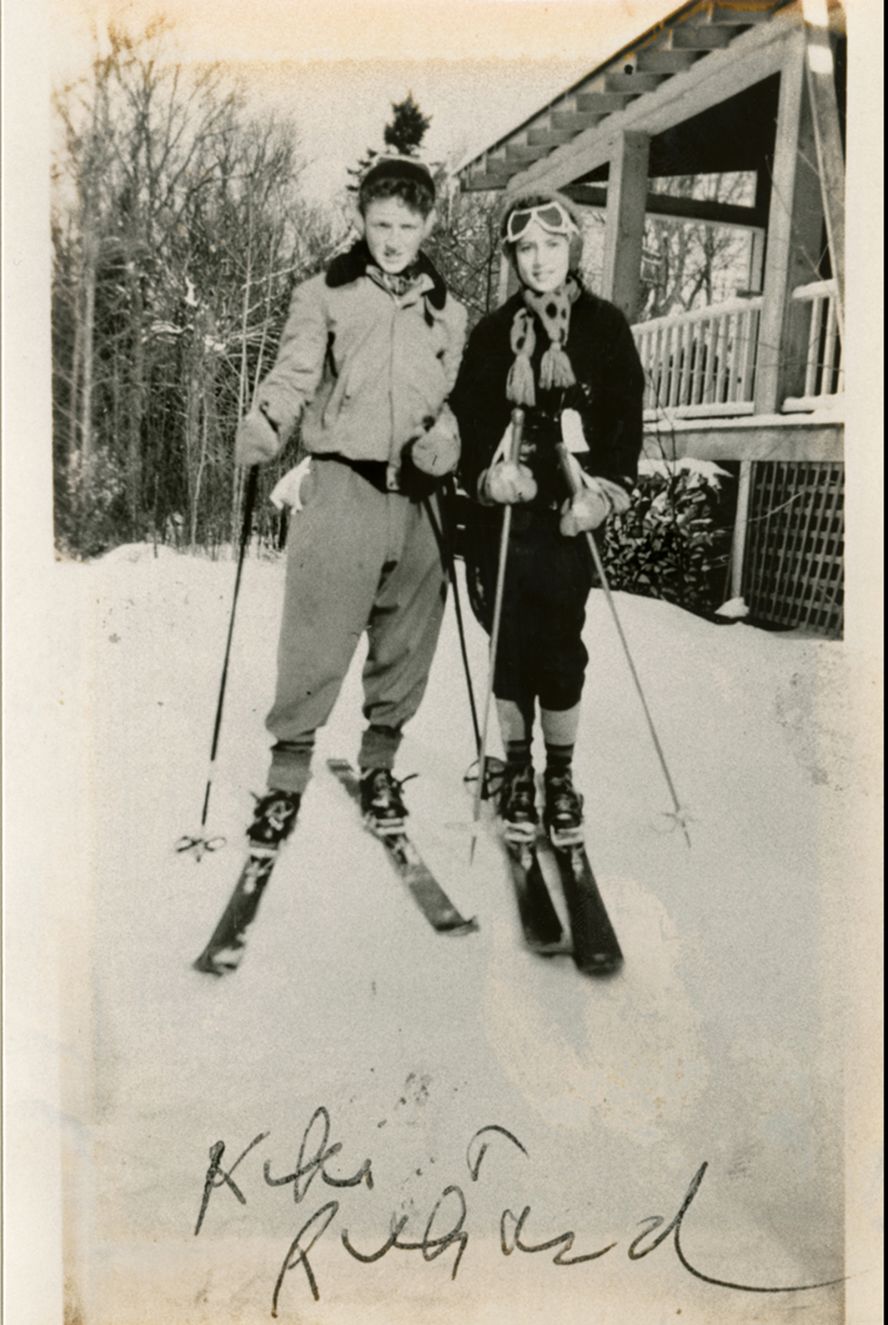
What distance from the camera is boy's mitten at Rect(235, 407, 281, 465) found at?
1.33 m

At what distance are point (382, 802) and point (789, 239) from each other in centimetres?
129

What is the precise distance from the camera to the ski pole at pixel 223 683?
135cm

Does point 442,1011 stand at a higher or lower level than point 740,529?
lower

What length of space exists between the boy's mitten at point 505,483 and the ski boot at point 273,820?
0.64 m

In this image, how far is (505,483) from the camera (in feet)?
4.52

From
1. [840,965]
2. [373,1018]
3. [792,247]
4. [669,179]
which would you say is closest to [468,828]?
[373,1018]

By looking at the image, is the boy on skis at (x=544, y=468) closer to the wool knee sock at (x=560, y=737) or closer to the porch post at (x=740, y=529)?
the wool knee sock at (x=560, y=737)

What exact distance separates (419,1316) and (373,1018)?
513 mm

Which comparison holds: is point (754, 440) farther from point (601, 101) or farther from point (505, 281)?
point (601, 101)

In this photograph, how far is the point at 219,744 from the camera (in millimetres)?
1363
